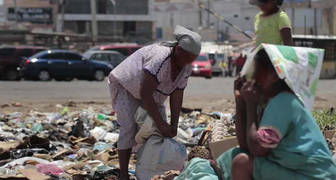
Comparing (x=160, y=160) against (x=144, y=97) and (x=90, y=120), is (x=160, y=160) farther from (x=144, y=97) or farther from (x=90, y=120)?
(x=90, y=120)

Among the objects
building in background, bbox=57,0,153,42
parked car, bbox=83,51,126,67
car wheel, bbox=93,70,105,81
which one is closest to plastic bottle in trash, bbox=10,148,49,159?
car wheel, bbox=93,70,105,81

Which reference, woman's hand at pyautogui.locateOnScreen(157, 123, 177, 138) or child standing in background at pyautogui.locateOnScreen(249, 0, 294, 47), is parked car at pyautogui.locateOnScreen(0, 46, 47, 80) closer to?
child standing in background at pyautogui.locateOnScreen(249, 0, 294, 47)

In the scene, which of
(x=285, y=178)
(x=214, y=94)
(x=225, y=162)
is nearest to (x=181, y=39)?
Answer: (x=225, y=162)

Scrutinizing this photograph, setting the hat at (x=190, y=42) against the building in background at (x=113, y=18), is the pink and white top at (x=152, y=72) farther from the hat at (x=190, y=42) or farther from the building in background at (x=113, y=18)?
the building in background at (x=113, y=18)

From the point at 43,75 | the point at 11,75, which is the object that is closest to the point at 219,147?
the point at 43,75

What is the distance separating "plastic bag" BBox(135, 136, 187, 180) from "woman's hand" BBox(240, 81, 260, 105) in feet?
5.26

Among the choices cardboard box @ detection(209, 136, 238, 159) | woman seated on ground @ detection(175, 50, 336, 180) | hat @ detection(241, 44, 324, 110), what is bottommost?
cardboard box @ detection(209, 136, 238, 159)

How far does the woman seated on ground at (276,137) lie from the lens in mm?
3352

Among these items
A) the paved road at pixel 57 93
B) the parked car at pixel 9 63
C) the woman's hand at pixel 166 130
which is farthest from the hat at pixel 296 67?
the parked car at pixel 9 63

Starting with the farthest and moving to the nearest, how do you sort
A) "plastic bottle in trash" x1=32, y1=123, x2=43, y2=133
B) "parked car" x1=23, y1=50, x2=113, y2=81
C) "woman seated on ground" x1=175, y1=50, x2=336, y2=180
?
1. "parked car" x1=23, y1=50, x2=113, y2=81
2. "plastic bottle in trash" x1=32, y1=123, x2=43, y2=133
3. "woman seated on ground" x1=175, y1=50, x2=336, y2=180

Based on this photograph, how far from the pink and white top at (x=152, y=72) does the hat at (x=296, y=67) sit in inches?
56.2

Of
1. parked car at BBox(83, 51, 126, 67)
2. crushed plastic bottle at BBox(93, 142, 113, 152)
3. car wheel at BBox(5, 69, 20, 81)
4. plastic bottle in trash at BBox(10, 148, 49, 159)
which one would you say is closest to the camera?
plastic bottle in trash at BBox(10, 148, 49, 159)

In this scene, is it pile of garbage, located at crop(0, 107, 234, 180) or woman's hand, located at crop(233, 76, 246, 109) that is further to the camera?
pile of garbage, located at crop(0, 107, 234, 180)

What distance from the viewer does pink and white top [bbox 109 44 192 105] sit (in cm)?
497
